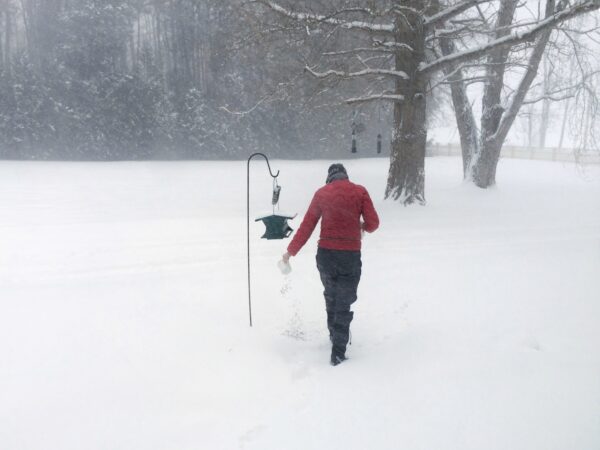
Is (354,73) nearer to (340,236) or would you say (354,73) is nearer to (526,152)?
(340,236)

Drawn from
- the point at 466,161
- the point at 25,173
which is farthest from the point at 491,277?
the point at 25,173

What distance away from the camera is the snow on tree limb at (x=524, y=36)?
8.79 m

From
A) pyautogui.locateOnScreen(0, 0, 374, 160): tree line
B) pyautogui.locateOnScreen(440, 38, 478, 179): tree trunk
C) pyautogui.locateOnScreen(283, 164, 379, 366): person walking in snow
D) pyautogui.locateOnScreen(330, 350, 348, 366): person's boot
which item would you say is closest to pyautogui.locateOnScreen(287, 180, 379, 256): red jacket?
pyautogui.locateOnScreen(283, 164, 379, 366): person walking in snow

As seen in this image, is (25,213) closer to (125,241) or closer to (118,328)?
(125,241)

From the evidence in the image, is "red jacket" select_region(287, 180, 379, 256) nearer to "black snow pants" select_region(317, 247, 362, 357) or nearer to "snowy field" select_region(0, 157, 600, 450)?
"black snow pants" select_region(317, 247, 362, 357)

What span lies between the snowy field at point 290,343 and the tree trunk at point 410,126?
72.8 inches

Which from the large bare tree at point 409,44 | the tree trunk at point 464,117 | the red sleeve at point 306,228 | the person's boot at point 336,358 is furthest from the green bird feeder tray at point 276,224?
the tree trunk at point 464,117

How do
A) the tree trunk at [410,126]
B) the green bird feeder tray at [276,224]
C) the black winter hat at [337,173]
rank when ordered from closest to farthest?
the black winter hat at [337,173] < the green bird feeder tray at [276,224] < the tree trunk at [410,126]

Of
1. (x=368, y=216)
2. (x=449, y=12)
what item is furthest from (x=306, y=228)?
(x=449, y=12)

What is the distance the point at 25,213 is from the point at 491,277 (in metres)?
10.9

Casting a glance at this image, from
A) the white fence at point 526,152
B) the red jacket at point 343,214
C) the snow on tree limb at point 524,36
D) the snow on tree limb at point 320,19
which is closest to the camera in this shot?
the red jacket at point 343,214

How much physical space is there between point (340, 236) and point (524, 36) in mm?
7684

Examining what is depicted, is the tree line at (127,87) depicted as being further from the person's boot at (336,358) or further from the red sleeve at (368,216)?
the person's boot at (336,358)

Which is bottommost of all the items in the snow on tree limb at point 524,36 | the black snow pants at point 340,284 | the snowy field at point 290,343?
the snowy field at point 290,343
